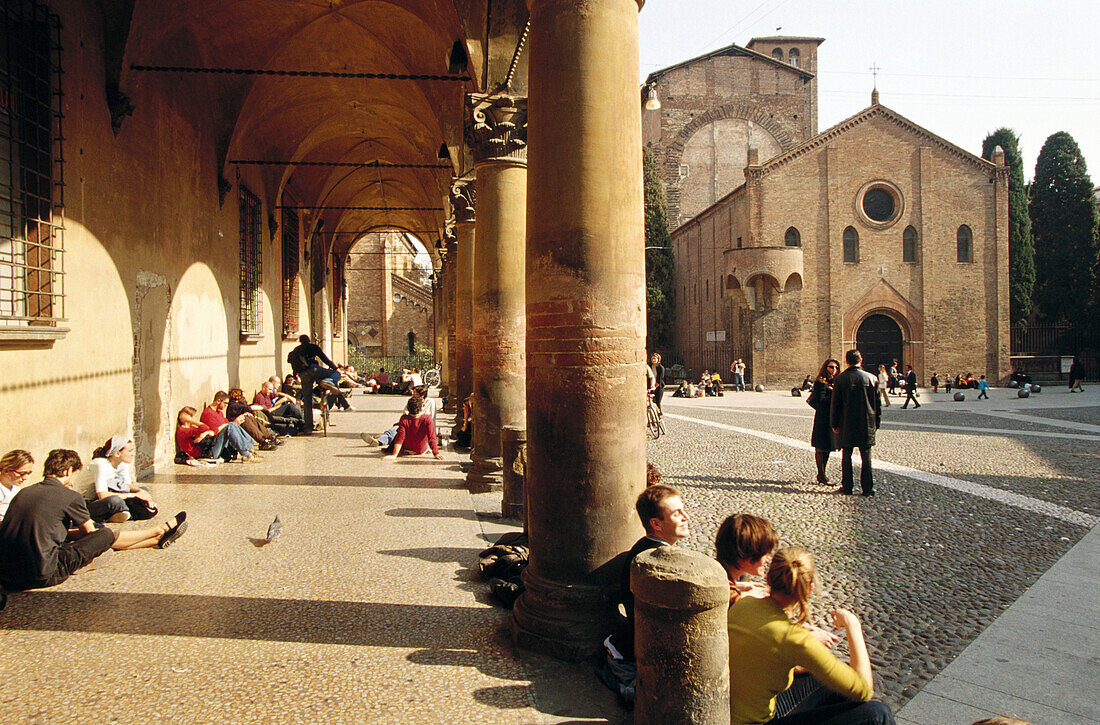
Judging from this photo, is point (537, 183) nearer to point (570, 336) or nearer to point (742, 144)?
point (570, 336)

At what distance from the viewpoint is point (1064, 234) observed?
123 feet

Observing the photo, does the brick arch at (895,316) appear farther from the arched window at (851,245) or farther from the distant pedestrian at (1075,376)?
the distant pedestrian at (1075,376)

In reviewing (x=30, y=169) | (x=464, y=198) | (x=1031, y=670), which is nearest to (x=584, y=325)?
(x=1031, y=670)

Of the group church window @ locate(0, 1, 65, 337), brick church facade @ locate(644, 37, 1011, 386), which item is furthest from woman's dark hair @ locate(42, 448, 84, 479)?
brick church facade @ locate(644, 37, 1011, 386)

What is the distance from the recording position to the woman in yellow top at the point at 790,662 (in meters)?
2.40

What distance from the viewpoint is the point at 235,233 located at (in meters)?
13.0

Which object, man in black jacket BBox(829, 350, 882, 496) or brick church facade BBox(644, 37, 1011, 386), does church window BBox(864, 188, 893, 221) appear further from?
man in black jacket BBox(829, 350, 882, 496)

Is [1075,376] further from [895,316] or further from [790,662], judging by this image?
[790,662]

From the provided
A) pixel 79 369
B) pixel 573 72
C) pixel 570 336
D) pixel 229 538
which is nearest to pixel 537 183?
pixel 573 72

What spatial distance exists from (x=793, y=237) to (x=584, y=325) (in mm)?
31104

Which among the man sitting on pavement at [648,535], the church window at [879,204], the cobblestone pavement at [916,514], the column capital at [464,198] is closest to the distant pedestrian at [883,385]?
the cobblestone pavement at [916,514]

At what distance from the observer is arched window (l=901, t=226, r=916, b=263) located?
32875 mm

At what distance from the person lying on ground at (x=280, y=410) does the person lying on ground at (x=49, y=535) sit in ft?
25.6

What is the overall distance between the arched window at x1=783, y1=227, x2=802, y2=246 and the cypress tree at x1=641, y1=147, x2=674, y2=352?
251 inches
